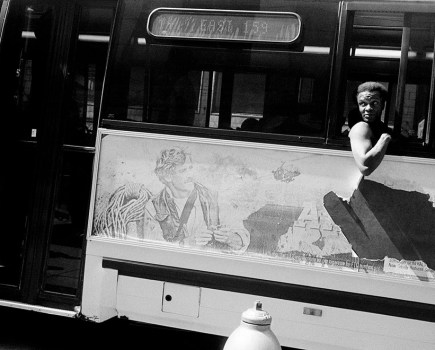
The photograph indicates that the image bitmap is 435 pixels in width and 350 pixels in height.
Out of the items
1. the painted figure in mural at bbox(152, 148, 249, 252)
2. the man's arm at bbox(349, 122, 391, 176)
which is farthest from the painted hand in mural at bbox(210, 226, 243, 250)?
the man's arm at bbox(349, 122, 391, 176)

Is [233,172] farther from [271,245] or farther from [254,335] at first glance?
[254,335]

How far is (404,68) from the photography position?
13.6 feet

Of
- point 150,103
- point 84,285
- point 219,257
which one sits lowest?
point 84,285

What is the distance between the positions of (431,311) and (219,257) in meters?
1.53

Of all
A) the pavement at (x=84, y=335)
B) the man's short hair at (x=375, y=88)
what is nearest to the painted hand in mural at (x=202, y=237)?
the pavement at (x=84, y=335)

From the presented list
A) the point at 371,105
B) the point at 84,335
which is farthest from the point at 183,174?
the point at 84,335

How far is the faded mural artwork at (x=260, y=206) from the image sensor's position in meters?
4.14

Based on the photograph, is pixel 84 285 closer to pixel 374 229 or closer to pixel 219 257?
pixel 219 257

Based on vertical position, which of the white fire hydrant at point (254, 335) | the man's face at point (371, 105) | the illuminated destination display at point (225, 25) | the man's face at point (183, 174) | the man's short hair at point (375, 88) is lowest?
the white fire hydrant at point (254, 335)

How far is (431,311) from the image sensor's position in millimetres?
4094

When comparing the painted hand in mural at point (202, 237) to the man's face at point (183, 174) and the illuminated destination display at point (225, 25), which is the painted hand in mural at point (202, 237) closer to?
the man's face at point (183, 174)

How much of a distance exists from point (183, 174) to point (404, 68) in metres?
1.76

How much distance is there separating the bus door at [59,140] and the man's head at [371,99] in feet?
7.12

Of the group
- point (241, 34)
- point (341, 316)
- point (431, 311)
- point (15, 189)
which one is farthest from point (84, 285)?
point (431, 311)
